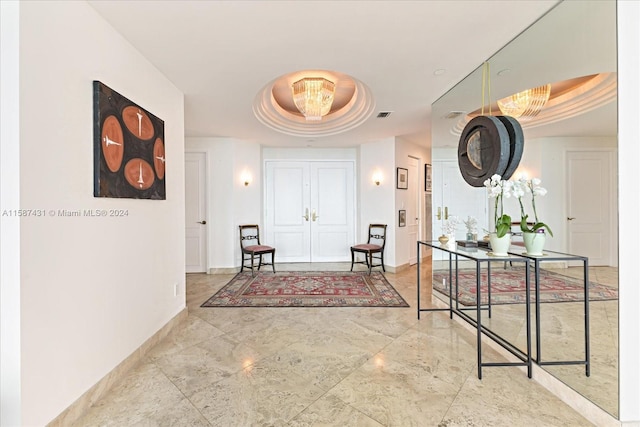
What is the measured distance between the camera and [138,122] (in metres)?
2.29

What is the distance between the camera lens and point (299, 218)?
6.23 meters

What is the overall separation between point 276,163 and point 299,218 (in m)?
1.34

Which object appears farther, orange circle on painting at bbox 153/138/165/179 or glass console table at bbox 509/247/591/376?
orange circle on painting at bbox 153/138/165/179

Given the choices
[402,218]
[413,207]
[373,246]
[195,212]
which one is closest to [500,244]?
[373,246]

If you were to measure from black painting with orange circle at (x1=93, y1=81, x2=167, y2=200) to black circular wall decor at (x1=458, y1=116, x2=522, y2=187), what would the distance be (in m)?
2.90

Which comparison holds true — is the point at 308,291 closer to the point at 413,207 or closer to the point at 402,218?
the point at 402,218

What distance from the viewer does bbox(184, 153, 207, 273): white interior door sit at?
5.38 m

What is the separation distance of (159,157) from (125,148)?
494 millimetres

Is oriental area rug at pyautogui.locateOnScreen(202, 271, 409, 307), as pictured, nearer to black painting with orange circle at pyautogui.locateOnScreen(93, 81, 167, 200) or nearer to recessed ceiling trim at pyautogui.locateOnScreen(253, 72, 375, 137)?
black painting with orange circle at pyautogui.locateOnScreen(93, 81, 167, 200)

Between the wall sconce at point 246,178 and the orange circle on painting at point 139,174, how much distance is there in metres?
3.06

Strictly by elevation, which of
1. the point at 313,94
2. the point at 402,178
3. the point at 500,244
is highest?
the point at 313,94

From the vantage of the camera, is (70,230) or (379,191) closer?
(70,230)

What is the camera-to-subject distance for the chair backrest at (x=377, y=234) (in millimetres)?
5434
